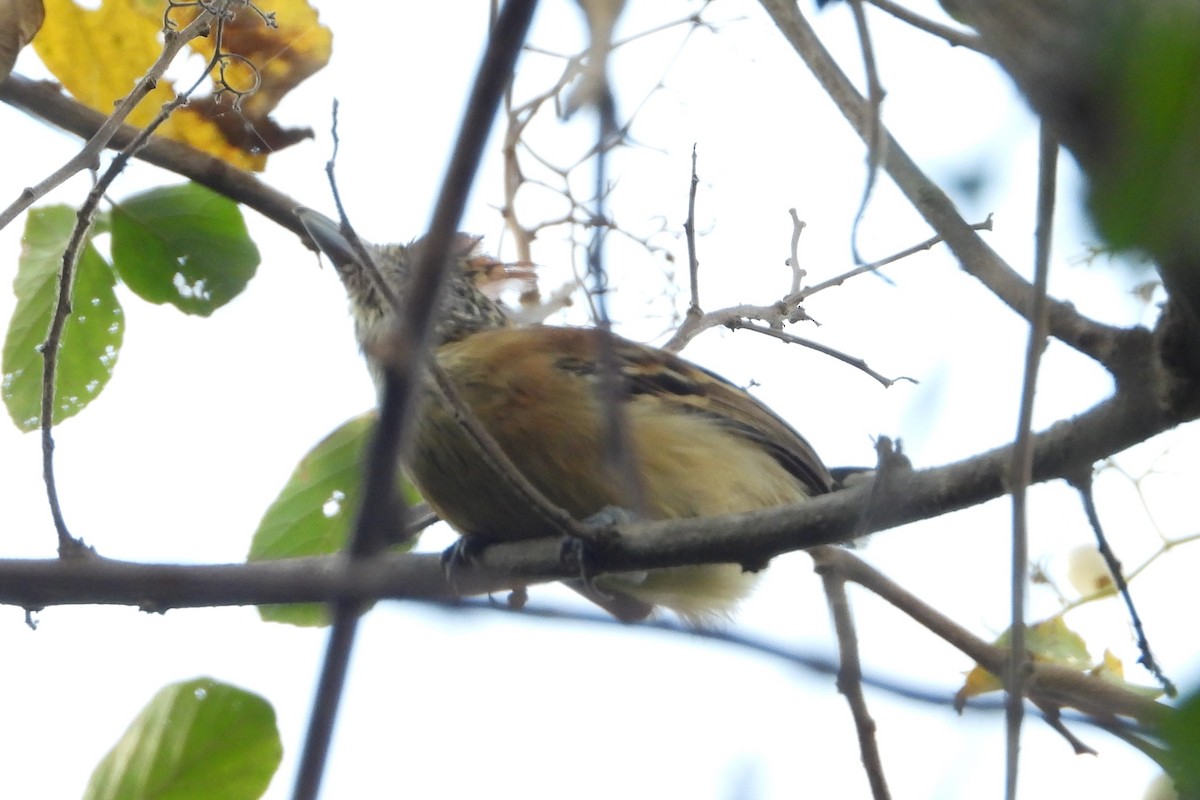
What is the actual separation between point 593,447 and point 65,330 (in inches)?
50.1

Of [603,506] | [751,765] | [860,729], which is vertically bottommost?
[751,765]

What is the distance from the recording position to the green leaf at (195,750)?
227cm

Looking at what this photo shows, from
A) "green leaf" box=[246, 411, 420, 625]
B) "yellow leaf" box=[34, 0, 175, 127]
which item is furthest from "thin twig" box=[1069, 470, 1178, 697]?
"yellow leaf" box=[34, 0, 175, 127]

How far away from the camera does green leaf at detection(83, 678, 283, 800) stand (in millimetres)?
2273

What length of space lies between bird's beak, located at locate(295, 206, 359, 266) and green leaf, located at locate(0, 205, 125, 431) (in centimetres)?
57

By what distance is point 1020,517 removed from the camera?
1.00 metres

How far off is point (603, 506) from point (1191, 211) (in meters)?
2.58

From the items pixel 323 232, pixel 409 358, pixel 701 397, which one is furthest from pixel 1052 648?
pixel 409 358

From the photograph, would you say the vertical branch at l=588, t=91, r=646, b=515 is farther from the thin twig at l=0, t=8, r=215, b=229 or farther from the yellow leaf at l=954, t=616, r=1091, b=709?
the yellow leaf at l=954, t=616, r=1091, b=709

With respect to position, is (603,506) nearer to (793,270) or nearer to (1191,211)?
(793,270)

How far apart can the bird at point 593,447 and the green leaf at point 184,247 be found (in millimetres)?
280

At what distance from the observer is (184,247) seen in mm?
3092

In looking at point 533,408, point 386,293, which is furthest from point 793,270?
point 386,293

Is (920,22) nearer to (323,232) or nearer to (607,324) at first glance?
(607,324)
